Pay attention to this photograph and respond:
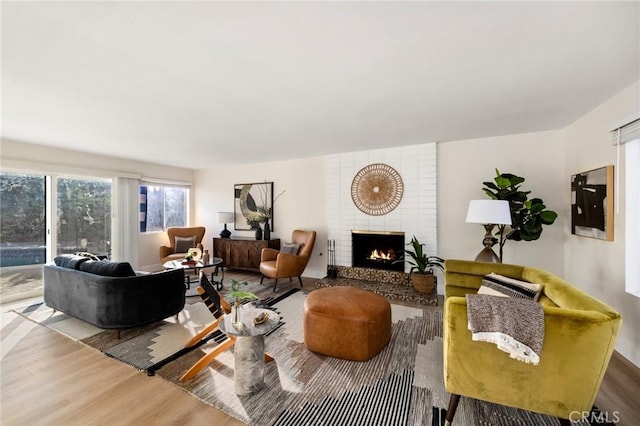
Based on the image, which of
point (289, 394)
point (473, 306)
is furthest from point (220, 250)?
point (473, 306)

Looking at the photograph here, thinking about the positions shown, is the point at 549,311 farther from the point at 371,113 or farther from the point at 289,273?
the point at 289,273

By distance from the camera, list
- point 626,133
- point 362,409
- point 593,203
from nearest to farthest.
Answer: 1. point 362,409
2. point 626,133
3. point 593,203

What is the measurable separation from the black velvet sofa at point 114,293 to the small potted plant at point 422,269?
313 cm

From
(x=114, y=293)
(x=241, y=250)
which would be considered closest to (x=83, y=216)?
(x=241, y=250)

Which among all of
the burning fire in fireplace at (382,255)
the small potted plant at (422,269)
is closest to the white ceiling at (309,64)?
the small potted plant at (422,269)

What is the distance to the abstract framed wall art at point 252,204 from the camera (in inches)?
214

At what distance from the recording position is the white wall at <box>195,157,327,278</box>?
4957mm

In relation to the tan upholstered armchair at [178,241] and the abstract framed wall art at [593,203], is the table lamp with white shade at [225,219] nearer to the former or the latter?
the tan upholstered armchair at [178,241]

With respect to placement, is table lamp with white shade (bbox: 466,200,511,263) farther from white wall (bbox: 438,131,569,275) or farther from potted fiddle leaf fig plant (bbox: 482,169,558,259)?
white wall (bbox: 438,131,569,275)

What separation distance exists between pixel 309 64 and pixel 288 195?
3.57m

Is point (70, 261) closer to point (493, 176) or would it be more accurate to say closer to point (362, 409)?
point (362, 409)

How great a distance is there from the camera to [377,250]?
14.8ft

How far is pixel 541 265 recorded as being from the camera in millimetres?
3467

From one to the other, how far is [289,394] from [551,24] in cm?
280
